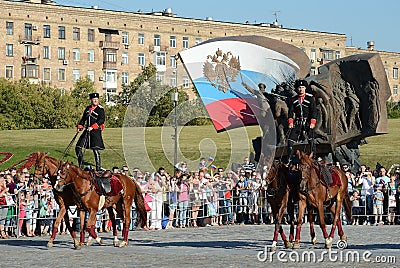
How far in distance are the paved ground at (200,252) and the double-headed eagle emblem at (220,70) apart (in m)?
12.9

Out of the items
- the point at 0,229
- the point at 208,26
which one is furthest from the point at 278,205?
the point at 208,26

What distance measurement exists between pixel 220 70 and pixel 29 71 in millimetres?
61676

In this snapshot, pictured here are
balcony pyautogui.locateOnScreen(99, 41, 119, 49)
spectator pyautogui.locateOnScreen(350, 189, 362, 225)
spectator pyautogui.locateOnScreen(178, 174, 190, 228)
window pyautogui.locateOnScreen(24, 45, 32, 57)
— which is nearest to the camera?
spectator pyautogui.locateOnScreen(178, 174, 190, 228)

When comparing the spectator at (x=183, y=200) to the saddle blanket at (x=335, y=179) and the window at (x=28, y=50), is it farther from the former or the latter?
the window at (x=28, y=50)

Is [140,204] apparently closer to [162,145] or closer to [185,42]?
[162,145]

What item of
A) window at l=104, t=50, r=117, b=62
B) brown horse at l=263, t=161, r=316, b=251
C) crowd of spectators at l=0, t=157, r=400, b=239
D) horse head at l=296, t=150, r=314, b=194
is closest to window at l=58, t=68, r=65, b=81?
window at l=104, t=50, r=117, b=62

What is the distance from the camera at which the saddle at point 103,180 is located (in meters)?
20.9

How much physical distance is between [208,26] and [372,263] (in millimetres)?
90241

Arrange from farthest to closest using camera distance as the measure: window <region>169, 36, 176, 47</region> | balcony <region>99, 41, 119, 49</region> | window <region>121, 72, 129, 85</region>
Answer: window <region>169, 36, 176, 47</region> → window <region>121, 72, 129, 85</region> → balcony <region>99, 41, 119, 49</region>

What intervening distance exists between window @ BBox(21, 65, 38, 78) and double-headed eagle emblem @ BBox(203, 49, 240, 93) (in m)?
60.6

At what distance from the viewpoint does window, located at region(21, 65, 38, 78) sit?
95.4m

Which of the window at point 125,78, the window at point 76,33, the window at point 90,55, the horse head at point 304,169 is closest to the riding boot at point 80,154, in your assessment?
the horse head at point 304,169

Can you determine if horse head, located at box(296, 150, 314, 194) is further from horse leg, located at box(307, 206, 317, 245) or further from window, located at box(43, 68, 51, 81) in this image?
window, located at box(43, 68, 51, 81)

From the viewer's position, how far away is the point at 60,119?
83750 mm
